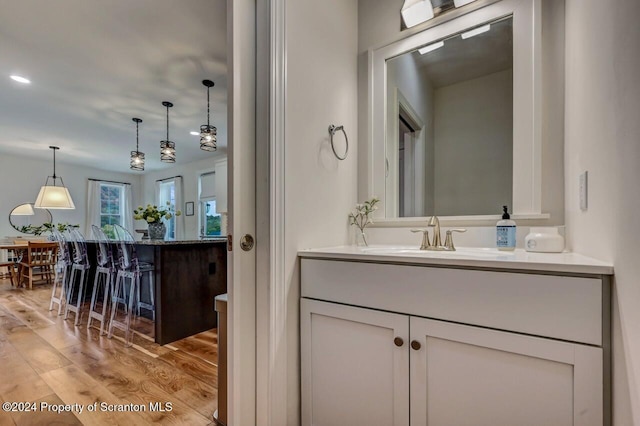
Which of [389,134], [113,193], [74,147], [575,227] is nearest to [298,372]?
[575,227]

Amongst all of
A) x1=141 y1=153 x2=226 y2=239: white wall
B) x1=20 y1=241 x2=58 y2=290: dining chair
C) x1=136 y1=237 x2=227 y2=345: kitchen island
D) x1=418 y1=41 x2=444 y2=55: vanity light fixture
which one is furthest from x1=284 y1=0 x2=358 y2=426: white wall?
x1=20 y1=241 x2=58 y2=290: dining chair

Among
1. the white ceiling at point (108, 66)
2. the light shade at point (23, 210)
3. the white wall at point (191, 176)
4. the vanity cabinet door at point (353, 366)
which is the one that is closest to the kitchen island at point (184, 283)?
the white ceiling at point (108, 66)

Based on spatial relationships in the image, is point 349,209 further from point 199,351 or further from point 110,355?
point 110,355

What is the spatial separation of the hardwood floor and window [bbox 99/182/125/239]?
15.7ft

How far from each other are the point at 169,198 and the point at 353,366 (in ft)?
24.1

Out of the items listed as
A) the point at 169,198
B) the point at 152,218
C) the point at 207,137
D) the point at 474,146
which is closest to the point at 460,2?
the point at 474,146

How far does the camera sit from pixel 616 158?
0.72m

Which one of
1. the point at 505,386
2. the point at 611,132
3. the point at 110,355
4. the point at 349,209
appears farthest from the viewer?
the point at 110,355

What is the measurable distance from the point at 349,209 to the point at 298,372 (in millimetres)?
863

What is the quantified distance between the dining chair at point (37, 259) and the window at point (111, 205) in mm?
1947

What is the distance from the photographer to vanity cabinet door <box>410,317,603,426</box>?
0.77m

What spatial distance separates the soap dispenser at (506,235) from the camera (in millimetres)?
1290

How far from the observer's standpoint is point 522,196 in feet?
4.42

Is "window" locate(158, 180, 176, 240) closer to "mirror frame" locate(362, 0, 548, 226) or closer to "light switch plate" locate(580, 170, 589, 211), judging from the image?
"mirror frame" locate(362, 0, 548, 226)
